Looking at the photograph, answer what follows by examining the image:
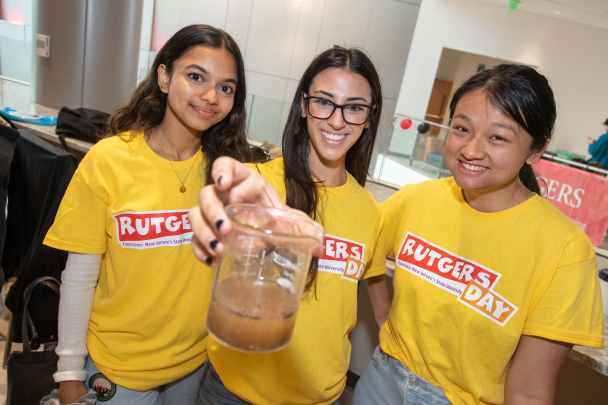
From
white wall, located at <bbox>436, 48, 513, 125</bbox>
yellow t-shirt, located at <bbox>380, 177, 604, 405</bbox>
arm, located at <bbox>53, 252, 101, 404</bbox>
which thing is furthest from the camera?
white wall, located at <bbox>436, 48, 513, 125</bbox>

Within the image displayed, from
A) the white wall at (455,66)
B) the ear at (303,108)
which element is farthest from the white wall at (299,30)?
the ear at (303,108)

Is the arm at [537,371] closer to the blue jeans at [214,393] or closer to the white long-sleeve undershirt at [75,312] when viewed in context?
the blue jeans at [214,393]

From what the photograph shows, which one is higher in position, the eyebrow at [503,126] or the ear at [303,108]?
the eyebrow at [503,126]

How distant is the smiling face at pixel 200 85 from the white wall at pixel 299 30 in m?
9.05

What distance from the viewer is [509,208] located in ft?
4.87

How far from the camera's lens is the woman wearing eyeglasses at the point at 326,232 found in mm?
1449

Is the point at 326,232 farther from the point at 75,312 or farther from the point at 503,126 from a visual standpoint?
the point at 75,312

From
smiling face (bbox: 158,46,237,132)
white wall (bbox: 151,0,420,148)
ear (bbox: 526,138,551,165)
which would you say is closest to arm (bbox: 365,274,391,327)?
ear (bbox: 526,138,551,165)

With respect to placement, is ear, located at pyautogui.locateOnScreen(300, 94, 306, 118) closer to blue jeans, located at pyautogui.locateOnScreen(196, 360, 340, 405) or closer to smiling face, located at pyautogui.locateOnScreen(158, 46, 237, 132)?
smiling face, located at pyautogui.locateOnScreen(158, 46, 237, 132)

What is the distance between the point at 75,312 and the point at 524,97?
5.62 feet

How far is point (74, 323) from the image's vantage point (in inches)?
62.2

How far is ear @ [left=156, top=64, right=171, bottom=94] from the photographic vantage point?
174 cm

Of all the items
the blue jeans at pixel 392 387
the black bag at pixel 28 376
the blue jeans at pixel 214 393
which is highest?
the blue jeans at pixel 392 387

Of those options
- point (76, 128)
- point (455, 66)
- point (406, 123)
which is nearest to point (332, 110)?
point (76, 128)
